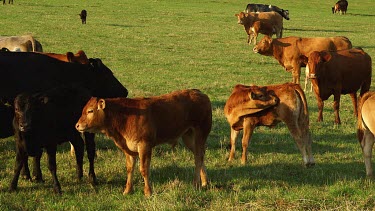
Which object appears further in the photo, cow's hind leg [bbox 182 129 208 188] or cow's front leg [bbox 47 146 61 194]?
cow's hind leg [bbox 182 129 208 188]

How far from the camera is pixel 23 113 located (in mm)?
6445

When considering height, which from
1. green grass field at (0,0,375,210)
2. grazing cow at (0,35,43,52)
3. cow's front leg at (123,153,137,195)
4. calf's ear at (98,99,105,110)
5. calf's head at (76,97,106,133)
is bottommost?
green grass field at (0,0,375,210)

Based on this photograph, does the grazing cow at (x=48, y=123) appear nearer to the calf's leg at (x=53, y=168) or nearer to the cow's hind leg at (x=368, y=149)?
the calf's leg at (x=53, y=168)

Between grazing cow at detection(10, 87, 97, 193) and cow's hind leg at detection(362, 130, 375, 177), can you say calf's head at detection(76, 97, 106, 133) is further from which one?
cow's hind leg at detection(362, 130, 375, 177)

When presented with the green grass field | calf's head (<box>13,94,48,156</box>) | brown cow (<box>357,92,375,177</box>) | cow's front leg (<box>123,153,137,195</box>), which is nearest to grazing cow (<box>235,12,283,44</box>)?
the green grass field

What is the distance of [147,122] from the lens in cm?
639

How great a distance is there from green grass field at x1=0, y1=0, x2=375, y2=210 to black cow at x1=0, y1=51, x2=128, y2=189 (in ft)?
3.40

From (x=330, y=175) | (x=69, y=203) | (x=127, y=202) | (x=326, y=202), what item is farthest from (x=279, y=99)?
(x=69, y=203)

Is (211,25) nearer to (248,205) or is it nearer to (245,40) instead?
(245,40)

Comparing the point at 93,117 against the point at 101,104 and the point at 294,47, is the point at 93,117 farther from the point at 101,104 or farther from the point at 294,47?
the point at 294,47

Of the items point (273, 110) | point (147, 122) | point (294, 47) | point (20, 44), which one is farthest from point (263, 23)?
point (147, 122)

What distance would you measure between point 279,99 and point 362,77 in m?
4.96

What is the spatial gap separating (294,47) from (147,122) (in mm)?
10713

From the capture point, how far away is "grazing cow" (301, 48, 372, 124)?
1151 cm
